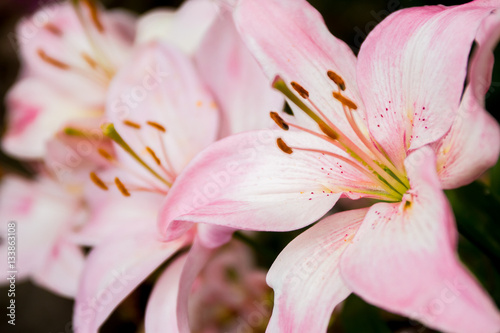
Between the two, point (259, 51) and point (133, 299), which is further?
point (133, 299)

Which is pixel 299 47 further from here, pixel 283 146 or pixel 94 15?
pixel 94 15

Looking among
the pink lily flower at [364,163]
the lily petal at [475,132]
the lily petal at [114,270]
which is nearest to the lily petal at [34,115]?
the lily petal at [114,270]

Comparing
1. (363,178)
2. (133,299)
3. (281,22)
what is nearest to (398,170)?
(363,178)

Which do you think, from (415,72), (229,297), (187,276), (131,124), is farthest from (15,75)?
(415,72)

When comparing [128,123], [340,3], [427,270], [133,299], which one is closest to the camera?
[427,270]

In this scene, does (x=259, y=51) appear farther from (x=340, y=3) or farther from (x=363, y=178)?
(x=340, y=3)

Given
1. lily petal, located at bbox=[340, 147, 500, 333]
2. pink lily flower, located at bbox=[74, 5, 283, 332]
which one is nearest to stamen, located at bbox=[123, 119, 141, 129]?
pink lily flower, located at bbox=[74, 5, 283, 332]
